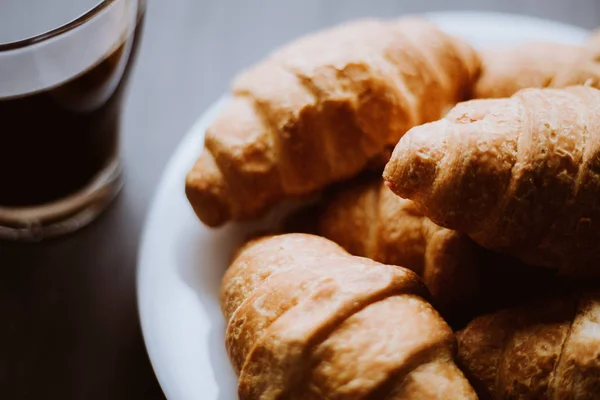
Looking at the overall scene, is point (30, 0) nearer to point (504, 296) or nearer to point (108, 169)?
point (108, 169)

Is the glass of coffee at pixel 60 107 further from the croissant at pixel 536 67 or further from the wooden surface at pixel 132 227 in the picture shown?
the croissant at pixel 536 67

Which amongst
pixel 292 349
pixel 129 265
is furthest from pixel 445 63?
pixel 129 265

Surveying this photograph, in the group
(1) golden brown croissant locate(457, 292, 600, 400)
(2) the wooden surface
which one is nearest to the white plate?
(2) the wooden surface

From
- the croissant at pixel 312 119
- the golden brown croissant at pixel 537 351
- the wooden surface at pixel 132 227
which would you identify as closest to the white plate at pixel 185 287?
the croissant at pixel 312 119

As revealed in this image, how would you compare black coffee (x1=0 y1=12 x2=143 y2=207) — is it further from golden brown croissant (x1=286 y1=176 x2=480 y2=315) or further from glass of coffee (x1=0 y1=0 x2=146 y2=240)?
golden brown croissant (x1=286 y1=176 x2=480 y2=315)

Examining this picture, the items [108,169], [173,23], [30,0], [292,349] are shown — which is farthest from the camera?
[173,23]
